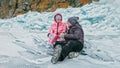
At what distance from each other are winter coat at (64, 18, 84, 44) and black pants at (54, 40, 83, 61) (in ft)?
0.20

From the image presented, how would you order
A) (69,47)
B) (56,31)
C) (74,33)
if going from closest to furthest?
(69,47), (74,33), (56,31)

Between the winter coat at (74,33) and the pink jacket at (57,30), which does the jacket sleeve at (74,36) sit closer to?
the winter coat at (74,33)

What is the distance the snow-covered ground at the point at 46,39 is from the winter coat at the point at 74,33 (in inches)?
12.0

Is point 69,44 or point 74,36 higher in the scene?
point 74,36

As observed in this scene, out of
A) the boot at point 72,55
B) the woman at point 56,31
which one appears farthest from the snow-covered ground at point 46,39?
the woman at point 56,31

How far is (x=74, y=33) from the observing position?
580 cm

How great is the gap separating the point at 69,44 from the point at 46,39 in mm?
910

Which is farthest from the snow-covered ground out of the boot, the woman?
the woman

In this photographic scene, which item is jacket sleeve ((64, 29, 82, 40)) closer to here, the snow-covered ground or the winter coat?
the winter coat

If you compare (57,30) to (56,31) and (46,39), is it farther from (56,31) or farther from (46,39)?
(46,39)

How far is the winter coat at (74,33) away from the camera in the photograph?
18.7 ft

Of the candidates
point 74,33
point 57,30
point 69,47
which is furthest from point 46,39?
point 69,47

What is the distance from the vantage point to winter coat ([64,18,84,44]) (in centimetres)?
570

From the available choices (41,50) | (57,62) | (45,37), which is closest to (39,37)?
(45,37)
